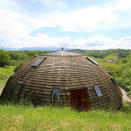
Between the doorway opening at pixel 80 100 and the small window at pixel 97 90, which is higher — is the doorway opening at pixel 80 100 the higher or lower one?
the lower one

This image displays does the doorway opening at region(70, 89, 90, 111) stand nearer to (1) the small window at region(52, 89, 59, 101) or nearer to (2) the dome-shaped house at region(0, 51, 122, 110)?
(2) the dome-shaped house at region(0, 51, 122, 110)

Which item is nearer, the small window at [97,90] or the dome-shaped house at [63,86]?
the dome-shaped house at [63,86]

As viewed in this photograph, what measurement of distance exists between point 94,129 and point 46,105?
5219 mm

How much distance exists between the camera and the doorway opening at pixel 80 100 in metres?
9.41

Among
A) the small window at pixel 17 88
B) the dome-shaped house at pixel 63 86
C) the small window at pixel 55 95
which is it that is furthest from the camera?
the small window at pixel 17 88

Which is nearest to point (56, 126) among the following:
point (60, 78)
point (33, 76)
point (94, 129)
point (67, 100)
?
point (94, 129)

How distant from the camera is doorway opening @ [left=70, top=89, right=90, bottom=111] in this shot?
9.41 metres

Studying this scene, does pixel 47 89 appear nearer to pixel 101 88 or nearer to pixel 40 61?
pixel 40 61

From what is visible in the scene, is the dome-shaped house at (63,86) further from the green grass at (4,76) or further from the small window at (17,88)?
the green grass at (4,76)

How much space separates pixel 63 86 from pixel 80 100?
2489mm

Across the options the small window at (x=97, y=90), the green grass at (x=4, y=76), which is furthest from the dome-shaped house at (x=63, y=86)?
the green grass at (x=4, y=76)

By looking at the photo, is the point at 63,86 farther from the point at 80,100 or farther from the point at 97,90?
the point at 97,90

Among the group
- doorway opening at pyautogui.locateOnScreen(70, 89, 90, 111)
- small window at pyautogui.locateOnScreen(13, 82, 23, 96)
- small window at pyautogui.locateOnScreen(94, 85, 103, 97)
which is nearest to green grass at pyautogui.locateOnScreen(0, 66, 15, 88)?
small window at pyautogui.locateOnScreen(13, 82, 23, 96)

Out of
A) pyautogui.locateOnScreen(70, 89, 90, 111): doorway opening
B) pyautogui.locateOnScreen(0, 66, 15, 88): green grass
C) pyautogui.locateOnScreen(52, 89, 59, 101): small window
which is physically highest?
pyautogui.locateOnScreen(52, 89, 59, 101): small window
